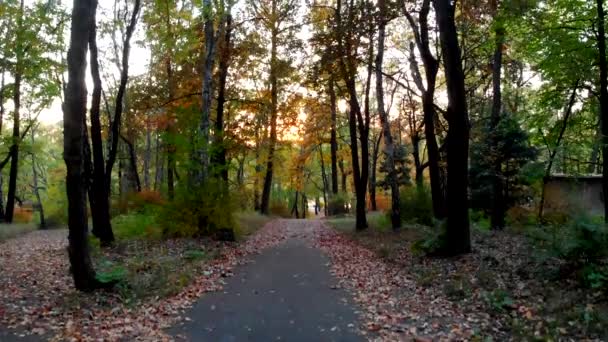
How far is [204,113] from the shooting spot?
1533cm

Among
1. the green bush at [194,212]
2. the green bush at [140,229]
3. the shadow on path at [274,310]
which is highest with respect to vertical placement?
the green bush at [194,212]

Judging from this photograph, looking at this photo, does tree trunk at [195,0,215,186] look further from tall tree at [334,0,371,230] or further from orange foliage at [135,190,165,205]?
orange foliage at [135,190,165,205]

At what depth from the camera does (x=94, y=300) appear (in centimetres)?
777

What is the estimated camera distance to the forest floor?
6.34 metres

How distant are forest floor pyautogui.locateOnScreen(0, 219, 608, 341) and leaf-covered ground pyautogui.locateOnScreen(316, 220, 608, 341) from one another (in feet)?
0.07

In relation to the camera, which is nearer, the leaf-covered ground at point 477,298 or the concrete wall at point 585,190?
the leaf-covered ground at point 477,298

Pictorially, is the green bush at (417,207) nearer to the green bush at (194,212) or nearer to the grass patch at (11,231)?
the green bush at (194,212)

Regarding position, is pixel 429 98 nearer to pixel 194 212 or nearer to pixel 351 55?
pixel 351 55

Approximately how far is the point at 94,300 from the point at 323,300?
3.97 meters

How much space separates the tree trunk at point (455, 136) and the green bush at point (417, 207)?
29.1 ft

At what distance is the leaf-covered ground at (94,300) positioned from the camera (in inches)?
259

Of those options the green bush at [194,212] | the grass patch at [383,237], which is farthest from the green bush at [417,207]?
the green bush at [194,212]

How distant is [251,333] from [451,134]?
21.9ft

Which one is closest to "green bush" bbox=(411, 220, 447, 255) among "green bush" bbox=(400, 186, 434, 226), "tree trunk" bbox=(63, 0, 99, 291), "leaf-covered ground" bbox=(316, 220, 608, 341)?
"leaf-covered ground" bbox=(316, 220, 608, 341)
